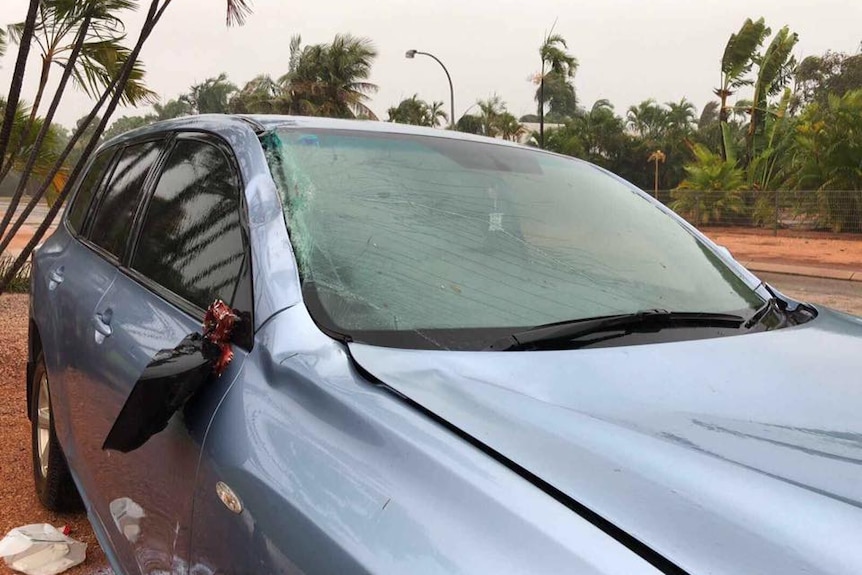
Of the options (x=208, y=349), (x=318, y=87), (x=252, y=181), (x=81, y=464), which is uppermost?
(x=318, y=87)

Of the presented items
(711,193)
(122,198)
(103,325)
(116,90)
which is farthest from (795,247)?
(103,325)

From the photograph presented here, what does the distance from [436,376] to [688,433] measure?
1.45 ft

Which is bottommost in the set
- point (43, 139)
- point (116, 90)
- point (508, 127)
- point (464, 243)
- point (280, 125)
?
point (464, 243)

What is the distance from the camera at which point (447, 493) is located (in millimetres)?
1034

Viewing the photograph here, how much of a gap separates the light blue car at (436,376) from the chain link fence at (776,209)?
890 inches

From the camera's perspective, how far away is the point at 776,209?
77.3ft

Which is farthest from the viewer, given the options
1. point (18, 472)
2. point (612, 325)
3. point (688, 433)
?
point (18, 472)

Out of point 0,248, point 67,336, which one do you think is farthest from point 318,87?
point 67,336

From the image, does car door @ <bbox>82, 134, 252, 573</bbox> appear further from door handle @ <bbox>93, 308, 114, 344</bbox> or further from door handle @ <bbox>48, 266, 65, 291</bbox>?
door handle @ <bbox>48, 266, 65, 291</bbox>

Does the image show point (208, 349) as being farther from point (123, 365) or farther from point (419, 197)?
point (419, 197)

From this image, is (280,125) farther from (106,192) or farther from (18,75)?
(18,75)

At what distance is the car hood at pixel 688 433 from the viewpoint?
2.93 feet

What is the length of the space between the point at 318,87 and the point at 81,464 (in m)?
34.6

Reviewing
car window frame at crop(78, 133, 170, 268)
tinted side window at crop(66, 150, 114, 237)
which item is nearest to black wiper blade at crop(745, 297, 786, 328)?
car window frame at crop(78, 133, 170, 268)
